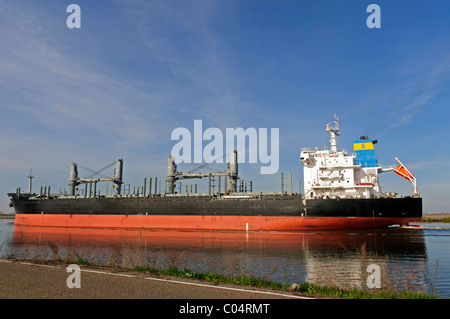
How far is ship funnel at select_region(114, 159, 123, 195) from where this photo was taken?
44.2 metres

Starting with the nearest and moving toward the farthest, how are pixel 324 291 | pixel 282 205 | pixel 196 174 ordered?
pixel 324 291 < pixel 282 205 < pixel 196 174

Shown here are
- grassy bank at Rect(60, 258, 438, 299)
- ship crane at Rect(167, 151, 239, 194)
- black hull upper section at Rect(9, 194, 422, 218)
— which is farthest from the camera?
ship crane at Rect(167, 151, 239, 194)

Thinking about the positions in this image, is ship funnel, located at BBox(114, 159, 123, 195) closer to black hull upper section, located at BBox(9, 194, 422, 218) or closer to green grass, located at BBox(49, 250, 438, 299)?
black hull upper section, located at BBox(9, 194, 422, 218)

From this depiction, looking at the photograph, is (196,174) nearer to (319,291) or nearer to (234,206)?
(234,206)

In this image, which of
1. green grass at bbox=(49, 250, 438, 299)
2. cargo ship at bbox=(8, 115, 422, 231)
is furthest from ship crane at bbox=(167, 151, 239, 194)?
green grass at bbox=(49, 250, 438, 299)

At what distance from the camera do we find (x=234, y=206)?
31.4m

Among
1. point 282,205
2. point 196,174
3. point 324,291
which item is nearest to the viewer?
point 324,291

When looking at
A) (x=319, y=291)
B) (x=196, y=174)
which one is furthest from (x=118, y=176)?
(x=319, y=291)

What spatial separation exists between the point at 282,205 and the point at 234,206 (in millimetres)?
5247

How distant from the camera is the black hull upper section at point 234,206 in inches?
1071

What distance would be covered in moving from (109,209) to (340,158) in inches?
1150

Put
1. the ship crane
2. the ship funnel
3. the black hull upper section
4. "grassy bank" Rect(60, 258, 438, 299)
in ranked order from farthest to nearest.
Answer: the ship funnel, the ship crane, the black hull upper section, "grassy bank" Rect(60, 258, 438, 299)
